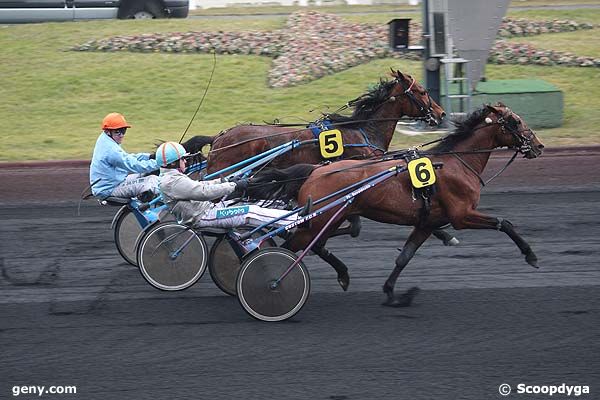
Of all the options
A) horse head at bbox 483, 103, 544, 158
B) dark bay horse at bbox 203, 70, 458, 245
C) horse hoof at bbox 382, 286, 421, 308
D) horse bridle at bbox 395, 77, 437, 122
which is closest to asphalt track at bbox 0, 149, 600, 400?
horse hoof at bbox 382, 286, 421, 308

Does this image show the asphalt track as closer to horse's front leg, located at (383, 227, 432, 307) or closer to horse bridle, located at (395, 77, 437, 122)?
horse's front leg, located at (383, 227, 432, 307)

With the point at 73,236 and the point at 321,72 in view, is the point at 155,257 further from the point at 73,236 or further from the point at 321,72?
the point at 321,72

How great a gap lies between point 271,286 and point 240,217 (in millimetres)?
653

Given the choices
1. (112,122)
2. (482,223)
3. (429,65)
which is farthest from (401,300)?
(429,65)

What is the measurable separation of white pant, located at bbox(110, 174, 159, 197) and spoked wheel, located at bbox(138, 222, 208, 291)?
72 cm

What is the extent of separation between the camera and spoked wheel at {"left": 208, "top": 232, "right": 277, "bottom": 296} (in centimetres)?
812

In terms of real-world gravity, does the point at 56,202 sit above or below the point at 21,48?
below

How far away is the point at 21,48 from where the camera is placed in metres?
20.8

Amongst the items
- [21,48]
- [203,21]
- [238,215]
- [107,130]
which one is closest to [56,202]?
[107,130]

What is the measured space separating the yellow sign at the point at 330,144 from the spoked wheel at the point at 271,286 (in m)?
2.41

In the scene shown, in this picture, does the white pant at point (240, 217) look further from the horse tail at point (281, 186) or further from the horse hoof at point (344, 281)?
the horse hoof at point (344, 281)

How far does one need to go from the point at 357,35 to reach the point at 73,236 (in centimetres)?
1147

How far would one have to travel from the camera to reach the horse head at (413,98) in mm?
10125

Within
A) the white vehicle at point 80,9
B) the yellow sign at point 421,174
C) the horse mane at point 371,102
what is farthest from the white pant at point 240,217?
the white vehicle at point 80,9
